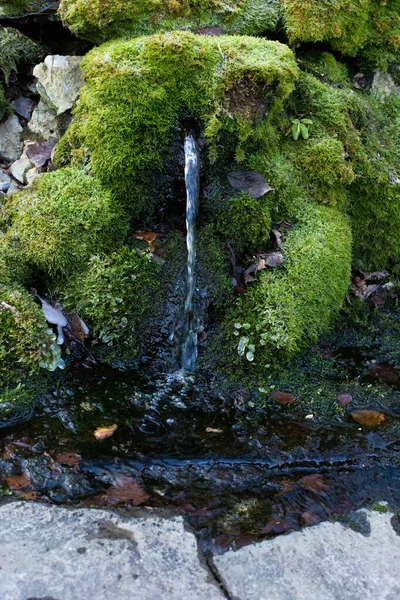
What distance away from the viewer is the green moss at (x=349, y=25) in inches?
181

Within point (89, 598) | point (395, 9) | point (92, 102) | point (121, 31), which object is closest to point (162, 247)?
point (92, 102)

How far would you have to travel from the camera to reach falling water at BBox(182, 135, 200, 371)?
3.99 metres

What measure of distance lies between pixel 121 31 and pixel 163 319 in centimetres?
260

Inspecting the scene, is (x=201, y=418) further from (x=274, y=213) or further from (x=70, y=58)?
(x=70, y=58)

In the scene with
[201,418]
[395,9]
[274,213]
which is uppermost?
[395,9]

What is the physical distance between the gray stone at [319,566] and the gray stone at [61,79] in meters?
4.13

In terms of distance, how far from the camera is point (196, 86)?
13.0ft

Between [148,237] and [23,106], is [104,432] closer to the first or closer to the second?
[148,237]

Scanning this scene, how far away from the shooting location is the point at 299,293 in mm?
3990

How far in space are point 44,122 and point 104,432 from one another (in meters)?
3.26

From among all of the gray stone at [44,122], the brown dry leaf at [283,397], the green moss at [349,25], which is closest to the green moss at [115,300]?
the brown dry leaf at [283,397]

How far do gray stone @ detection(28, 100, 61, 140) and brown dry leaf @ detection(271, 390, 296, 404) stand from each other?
3265 mm

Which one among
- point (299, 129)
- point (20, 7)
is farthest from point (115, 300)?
point (20, 7)

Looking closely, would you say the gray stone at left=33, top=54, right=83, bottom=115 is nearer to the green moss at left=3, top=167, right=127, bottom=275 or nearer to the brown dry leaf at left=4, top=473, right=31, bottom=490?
the green moss at left=3, top=167, right=127, bottom=275
